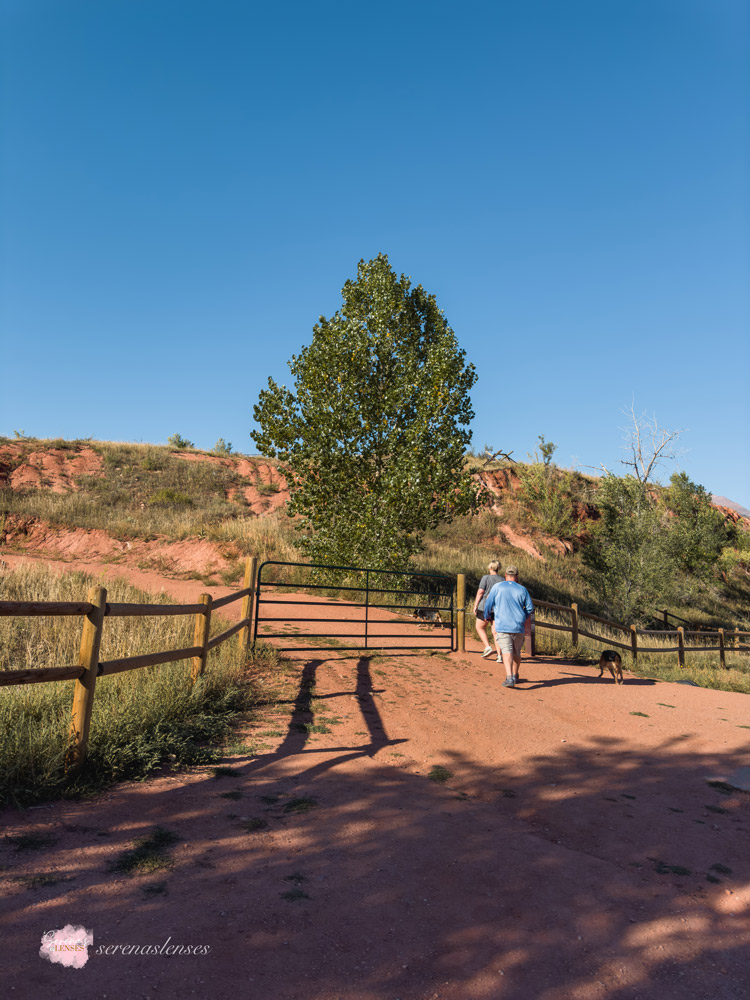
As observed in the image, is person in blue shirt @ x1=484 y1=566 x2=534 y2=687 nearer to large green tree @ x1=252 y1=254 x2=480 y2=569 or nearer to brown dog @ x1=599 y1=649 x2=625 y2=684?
brown dog @ x1=599 y1=649 x2=625 y2=684

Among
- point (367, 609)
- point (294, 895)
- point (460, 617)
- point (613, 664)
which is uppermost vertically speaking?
point (367, 609)

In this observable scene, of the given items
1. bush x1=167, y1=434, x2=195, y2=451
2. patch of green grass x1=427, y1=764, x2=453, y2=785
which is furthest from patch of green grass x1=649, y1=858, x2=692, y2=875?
bush x1=167, y1=434, x2=195, y2=451

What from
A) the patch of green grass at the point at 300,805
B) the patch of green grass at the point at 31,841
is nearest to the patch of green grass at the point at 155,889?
the patch of green grass at the point at 31,841

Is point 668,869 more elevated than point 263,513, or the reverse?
point 263,513

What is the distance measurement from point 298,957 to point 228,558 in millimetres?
18409

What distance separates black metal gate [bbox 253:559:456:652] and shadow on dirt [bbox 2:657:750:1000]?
5054 millimetres

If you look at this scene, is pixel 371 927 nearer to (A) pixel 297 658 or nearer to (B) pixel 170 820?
(B) pixel 170 820

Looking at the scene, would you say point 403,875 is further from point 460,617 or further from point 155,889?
point 460,617

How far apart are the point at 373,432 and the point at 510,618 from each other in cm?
868

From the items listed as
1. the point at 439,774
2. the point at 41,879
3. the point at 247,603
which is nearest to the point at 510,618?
the point at 439,774

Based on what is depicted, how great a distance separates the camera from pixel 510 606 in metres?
9.72

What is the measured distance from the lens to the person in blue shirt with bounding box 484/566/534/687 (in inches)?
382

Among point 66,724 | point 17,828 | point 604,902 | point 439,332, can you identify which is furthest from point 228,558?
point 604,902

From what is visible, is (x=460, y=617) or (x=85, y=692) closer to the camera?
(x=85, y=692)
